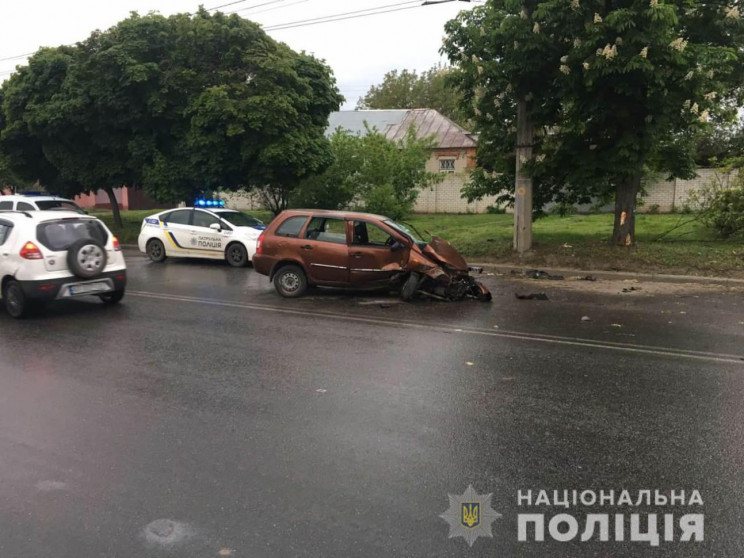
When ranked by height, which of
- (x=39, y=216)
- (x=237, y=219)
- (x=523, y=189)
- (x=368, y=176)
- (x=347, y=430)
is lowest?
(x=347, y=430)

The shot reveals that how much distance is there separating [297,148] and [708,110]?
11609 millimetres

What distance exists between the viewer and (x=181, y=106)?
20.2 metres

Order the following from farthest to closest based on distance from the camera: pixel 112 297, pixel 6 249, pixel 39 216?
pixel 112 297 → pixel 39 216 → pixel 6 249

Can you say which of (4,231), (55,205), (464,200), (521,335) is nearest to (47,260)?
(4,231)

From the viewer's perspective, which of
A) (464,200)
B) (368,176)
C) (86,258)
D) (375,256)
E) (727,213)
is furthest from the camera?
(464,200)

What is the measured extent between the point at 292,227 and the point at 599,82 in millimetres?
7126

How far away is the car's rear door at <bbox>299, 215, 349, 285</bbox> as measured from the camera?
A: 10.4m

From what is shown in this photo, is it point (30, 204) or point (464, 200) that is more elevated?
point (464, 200)

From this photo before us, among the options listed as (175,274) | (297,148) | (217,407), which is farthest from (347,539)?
(297,148)

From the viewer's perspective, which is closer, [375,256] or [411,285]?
[411,285]

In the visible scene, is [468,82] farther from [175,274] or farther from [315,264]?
[175,274]

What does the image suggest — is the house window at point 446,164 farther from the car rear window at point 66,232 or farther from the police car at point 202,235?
the car rear window at point 66,232

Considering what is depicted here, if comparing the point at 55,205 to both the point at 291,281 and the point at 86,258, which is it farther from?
the point at 291,281

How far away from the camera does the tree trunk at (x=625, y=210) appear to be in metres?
14.3
